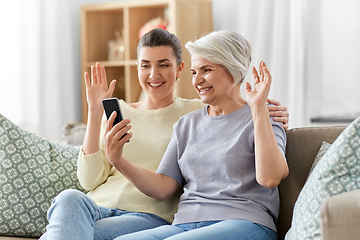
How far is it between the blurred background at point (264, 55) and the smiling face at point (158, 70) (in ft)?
4.66

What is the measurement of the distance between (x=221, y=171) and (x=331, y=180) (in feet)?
1.25

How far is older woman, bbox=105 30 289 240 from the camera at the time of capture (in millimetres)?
1393

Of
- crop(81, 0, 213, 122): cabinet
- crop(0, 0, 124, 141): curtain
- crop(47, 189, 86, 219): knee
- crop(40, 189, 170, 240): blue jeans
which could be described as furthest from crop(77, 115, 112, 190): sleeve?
crop(0, 0, 124, 141): curtain

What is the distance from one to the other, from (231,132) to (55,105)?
2.20 m

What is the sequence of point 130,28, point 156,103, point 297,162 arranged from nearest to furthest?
point 297,162 → point 156,103 → point 130,28

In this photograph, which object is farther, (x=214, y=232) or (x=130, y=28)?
(x=130, y=28)

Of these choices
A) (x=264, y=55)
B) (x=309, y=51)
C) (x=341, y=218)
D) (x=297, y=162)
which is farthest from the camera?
(x=264, y=55)

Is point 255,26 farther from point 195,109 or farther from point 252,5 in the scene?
point 195,109

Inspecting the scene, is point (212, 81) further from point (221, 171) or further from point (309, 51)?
point (309, 51)

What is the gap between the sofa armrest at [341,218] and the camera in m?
0.99

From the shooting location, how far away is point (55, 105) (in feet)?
11.3

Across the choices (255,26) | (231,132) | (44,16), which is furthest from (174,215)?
(44,16)

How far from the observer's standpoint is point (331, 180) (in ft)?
4.14

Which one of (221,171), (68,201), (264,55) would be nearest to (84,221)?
(68,201)
